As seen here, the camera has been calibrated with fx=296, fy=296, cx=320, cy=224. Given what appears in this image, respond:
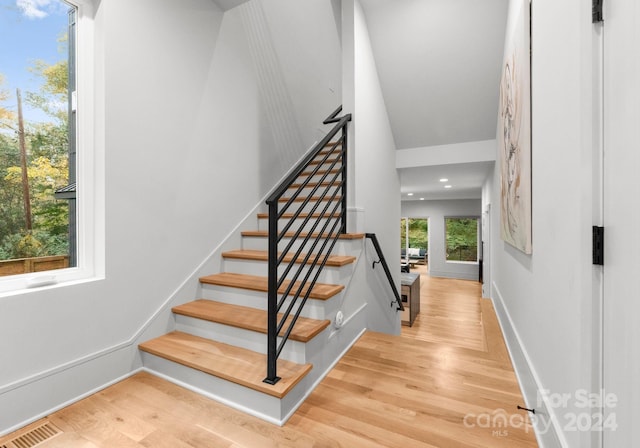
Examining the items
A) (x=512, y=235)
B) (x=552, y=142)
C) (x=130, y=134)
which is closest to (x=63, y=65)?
(x=130, y=134)

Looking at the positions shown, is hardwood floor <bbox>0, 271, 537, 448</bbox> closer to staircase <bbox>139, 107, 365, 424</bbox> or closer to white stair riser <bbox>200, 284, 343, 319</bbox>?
staircase <bbox>139, 107, 365, 424</bbox>

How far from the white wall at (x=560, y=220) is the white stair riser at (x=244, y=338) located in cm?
112

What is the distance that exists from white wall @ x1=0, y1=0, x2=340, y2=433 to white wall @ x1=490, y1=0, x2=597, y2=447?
2.25 meters

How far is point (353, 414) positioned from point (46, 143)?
2239 mm

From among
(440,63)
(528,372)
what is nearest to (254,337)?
(528,372)

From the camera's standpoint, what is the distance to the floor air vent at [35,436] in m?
1.33

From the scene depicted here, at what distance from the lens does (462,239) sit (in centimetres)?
1068

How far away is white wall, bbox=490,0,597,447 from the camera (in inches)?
34.6

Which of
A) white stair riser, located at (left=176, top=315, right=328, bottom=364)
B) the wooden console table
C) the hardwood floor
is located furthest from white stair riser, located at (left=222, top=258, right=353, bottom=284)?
the wooden console table

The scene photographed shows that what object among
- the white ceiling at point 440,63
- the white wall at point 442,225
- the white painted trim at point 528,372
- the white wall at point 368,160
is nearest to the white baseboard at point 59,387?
the white wall at point 368,160

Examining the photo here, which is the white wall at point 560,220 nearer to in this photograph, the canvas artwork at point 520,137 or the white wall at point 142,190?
the canvas artwork at point 520,137

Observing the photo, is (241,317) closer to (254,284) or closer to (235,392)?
(254,284)

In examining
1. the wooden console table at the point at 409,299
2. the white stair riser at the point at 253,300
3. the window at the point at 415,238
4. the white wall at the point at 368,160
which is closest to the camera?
the white stair riser at the point at 253,300

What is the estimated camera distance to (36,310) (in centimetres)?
150
